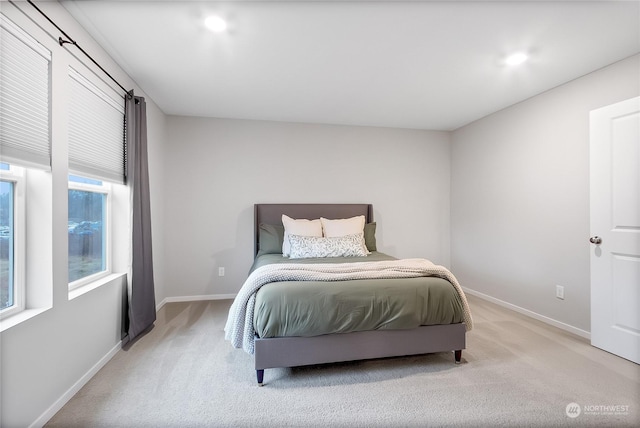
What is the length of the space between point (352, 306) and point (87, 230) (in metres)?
2.11

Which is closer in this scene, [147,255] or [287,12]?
[287,12]

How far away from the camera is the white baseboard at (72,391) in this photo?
1504 mm

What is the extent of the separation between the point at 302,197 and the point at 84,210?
2.38 metres

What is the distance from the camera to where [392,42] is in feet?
6.81

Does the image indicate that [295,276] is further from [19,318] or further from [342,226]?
[342,226]

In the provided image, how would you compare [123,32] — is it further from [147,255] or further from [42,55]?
[147,255]

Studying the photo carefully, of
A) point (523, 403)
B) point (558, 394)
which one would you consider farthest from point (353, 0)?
point (558, 394)

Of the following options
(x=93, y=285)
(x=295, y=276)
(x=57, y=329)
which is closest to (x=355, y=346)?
(x=295, y=276)

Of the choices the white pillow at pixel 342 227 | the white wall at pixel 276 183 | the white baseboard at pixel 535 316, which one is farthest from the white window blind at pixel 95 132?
the white baseboard at pixel 535 316

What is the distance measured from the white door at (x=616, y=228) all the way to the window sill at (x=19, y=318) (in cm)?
389

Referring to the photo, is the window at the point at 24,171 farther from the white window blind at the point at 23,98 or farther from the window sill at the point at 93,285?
the window sill at the point at 93,285

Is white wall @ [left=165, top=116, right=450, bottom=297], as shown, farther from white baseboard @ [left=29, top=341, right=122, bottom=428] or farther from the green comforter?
the green comforter

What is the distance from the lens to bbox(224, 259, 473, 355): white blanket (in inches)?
75.5

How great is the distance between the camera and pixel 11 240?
1.53 m
